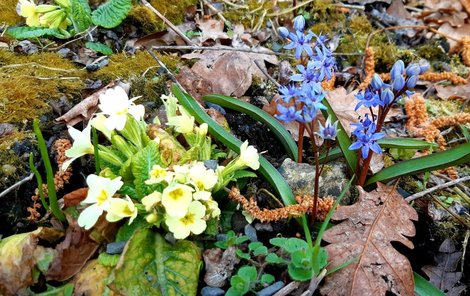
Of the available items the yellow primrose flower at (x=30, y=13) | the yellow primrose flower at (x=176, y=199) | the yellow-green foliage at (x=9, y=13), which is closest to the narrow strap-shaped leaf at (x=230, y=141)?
the yellow primrose flower at (x=176, y=199)

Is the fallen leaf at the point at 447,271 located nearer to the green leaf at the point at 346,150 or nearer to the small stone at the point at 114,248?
the green leaf at the point at 346,150

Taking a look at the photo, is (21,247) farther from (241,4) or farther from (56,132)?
(241,4)

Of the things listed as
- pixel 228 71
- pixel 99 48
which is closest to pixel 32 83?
pixel 99 48

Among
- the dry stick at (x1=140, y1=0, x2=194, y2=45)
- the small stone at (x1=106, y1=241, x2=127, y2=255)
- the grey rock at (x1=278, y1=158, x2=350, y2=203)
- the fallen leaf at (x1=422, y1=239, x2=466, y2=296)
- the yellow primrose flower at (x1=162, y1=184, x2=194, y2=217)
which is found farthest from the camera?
the dry stick at (x1=140, y1=0, x2=194, y2=45)

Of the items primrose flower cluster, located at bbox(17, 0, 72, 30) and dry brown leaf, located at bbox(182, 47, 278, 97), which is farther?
primrose flower cluster, located at bbox(17, 0, 72, 30)

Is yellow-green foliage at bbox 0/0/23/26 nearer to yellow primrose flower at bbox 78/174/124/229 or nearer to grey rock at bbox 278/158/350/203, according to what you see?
yellow primrose flower at bbox 78/174/124/229

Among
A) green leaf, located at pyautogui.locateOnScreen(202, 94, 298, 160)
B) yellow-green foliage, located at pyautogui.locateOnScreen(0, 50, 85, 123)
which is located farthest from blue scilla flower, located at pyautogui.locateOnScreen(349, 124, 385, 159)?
yellow-green foliage, located at pyautogui.locateOnScreen(0, 50, 85, 123)
